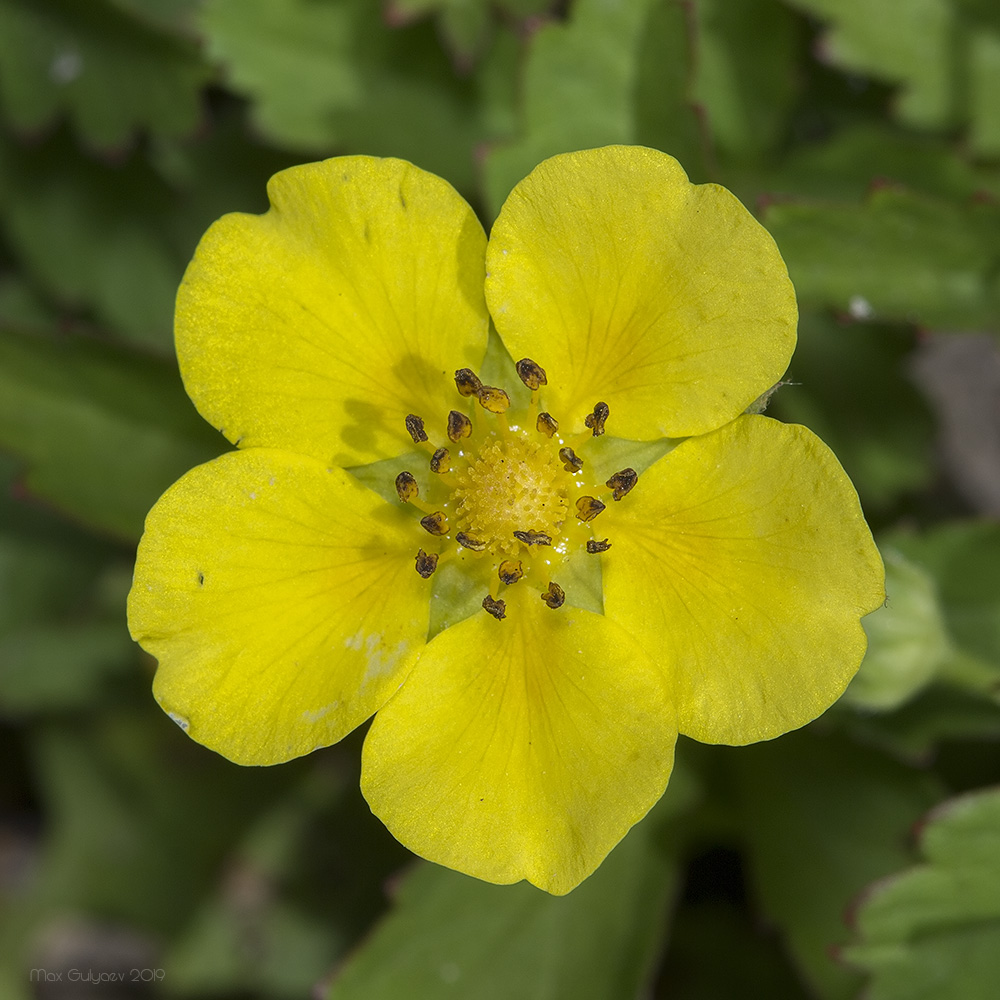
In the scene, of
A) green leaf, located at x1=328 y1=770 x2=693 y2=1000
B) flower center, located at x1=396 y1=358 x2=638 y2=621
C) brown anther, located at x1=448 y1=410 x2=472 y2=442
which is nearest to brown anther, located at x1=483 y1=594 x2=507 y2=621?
flower center, located at x1=396 y1=358 x2=638 y2=621

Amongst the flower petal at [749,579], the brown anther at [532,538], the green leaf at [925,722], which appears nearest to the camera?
the flower petal at [749,579]

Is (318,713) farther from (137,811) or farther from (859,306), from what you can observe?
(137,811)

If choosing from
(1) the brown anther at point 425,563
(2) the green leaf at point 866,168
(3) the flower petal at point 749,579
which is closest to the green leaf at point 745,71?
(2) the green leaf at point 866,168

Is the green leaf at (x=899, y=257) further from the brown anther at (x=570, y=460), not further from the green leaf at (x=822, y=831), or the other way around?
the green leaf at (x=822, y=831)

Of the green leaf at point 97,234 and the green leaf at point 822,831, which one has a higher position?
the green leaf at point 97,234

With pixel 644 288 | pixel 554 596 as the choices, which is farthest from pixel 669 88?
pixel 554 596

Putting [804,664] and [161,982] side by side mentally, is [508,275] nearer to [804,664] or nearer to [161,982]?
[804,664]
